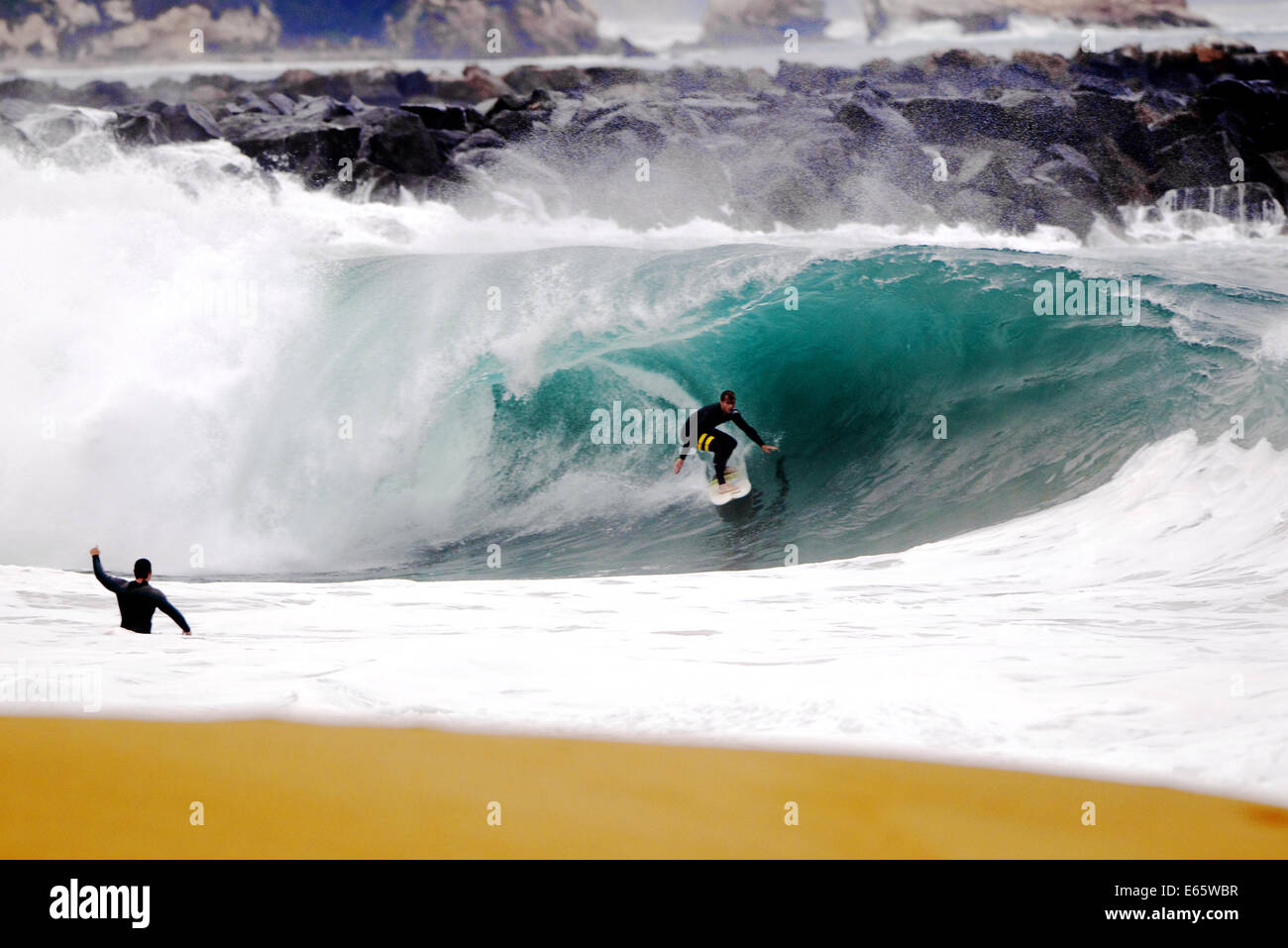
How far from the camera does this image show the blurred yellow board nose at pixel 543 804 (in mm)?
2584

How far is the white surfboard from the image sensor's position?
7.56 metres

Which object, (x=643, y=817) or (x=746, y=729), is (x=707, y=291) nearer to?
(x=746, y=729)

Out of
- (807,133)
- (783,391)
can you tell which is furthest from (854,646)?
(807,133)

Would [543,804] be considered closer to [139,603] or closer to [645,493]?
[139,603]

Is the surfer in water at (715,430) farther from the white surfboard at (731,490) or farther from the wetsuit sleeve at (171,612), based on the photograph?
the wetsuit sleeve at (171,612)

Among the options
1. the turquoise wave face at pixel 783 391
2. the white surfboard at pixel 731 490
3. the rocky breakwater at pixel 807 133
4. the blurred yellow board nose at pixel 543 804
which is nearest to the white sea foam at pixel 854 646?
the blurred yellow board nose at pixel 543 804

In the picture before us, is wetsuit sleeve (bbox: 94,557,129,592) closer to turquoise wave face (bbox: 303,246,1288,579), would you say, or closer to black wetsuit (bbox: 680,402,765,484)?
turquoise wave face (bbox: 303,246,1288,579)

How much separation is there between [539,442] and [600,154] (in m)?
17.0

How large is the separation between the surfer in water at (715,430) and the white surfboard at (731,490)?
0.13 meters

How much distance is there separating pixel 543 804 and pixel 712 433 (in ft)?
15.1

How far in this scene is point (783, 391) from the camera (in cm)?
891

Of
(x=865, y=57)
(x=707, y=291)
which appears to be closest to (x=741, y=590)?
(x=707, y=291)

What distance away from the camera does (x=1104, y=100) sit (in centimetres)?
2647
